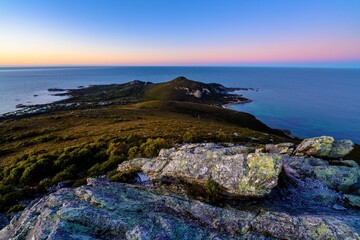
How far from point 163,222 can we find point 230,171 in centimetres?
398

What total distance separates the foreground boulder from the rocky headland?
0.03 metres

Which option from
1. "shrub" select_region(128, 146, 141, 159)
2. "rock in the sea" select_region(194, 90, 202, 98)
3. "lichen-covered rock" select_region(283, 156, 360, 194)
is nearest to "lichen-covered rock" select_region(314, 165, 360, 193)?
"lichen-covered rock" select_region(283, 156, 360, 194)

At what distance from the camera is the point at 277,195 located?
9195 millimetres

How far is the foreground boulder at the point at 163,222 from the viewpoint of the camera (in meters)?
6.94

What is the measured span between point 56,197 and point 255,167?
30.0ft

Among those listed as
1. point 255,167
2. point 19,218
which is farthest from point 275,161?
point 19,218

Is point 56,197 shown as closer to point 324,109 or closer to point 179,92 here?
point 324,109

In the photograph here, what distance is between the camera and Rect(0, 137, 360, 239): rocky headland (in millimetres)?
7094

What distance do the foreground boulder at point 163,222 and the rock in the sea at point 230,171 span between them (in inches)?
37.0

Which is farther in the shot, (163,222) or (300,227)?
(163,222)

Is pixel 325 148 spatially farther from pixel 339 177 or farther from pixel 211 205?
pixel 211 205

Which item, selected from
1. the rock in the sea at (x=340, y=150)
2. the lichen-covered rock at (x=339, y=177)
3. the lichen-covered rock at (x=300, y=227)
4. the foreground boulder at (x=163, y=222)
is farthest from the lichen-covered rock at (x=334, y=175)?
the lichen-covered rock at (x=300, y=227)

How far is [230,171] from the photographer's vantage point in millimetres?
9742

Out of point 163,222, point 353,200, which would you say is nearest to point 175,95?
point 353,200
